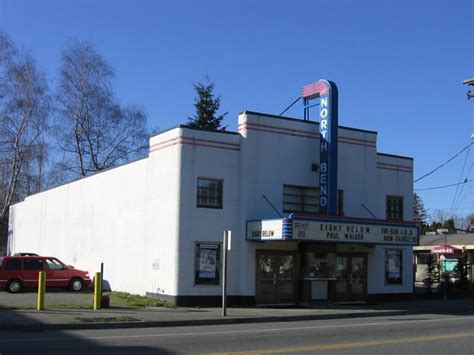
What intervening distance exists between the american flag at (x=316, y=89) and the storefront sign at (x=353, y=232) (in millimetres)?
5443

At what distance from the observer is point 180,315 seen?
1852 centimetres

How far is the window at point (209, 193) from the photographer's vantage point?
23312 millimetres

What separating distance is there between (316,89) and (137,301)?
11.1 meters

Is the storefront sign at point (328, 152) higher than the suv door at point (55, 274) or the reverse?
higher

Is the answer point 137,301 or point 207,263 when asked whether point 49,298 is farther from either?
point 207,263

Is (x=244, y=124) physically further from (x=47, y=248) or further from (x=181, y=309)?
(x=47, y=248)

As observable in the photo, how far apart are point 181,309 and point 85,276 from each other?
8449 millimetres

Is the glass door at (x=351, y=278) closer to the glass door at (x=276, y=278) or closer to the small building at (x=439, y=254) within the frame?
the glass door at (x=276, y=278)

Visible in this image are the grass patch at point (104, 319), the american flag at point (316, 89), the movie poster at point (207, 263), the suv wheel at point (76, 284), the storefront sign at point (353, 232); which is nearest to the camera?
the grass patch at point (104, 319)

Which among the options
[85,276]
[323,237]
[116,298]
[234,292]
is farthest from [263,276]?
[85,276]

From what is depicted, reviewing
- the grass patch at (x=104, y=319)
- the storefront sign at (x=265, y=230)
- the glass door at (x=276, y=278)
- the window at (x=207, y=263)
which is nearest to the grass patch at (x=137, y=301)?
the window at (x=207, y=263)

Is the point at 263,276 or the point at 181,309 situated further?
the point at 263,276

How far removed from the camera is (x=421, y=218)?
9150 centimetres

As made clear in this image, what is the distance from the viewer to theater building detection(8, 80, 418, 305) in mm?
22859
